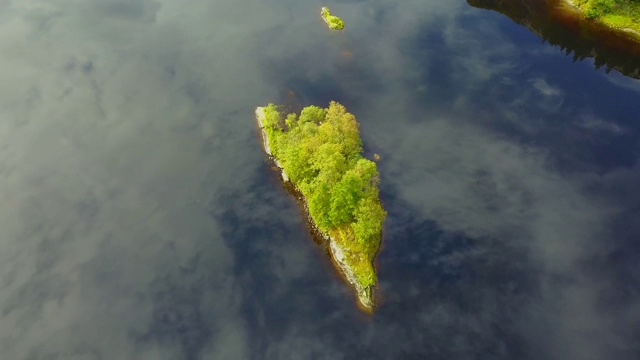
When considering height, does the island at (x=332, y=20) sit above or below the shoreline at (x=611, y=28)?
below

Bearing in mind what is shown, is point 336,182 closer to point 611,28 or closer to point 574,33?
point 574,33

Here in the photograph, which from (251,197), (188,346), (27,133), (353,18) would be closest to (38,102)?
(27,133)

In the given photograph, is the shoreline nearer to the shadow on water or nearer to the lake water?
the shadow on water

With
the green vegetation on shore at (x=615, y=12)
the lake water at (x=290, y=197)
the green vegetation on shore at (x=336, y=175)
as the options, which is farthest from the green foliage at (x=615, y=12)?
the green vegetation on shore at (x=336, y=175)

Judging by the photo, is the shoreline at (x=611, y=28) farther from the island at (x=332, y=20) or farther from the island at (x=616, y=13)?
the island at (x=332, y=20)

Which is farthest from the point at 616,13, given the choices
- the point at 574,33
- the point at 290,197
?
the point at 290,197

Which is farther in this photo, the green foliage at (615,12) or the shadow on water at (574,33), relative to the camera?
the green foliage at (615,12)

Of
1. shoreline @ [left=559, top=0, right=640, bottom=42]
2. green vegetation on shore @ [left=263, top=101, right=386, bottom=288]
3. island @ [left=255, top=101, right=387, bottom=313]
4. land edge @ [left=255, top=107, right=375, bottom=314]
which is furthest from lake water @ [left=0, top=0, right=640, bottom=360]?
shoreline @ [left=559, top=0, right=640, bottom=42]
